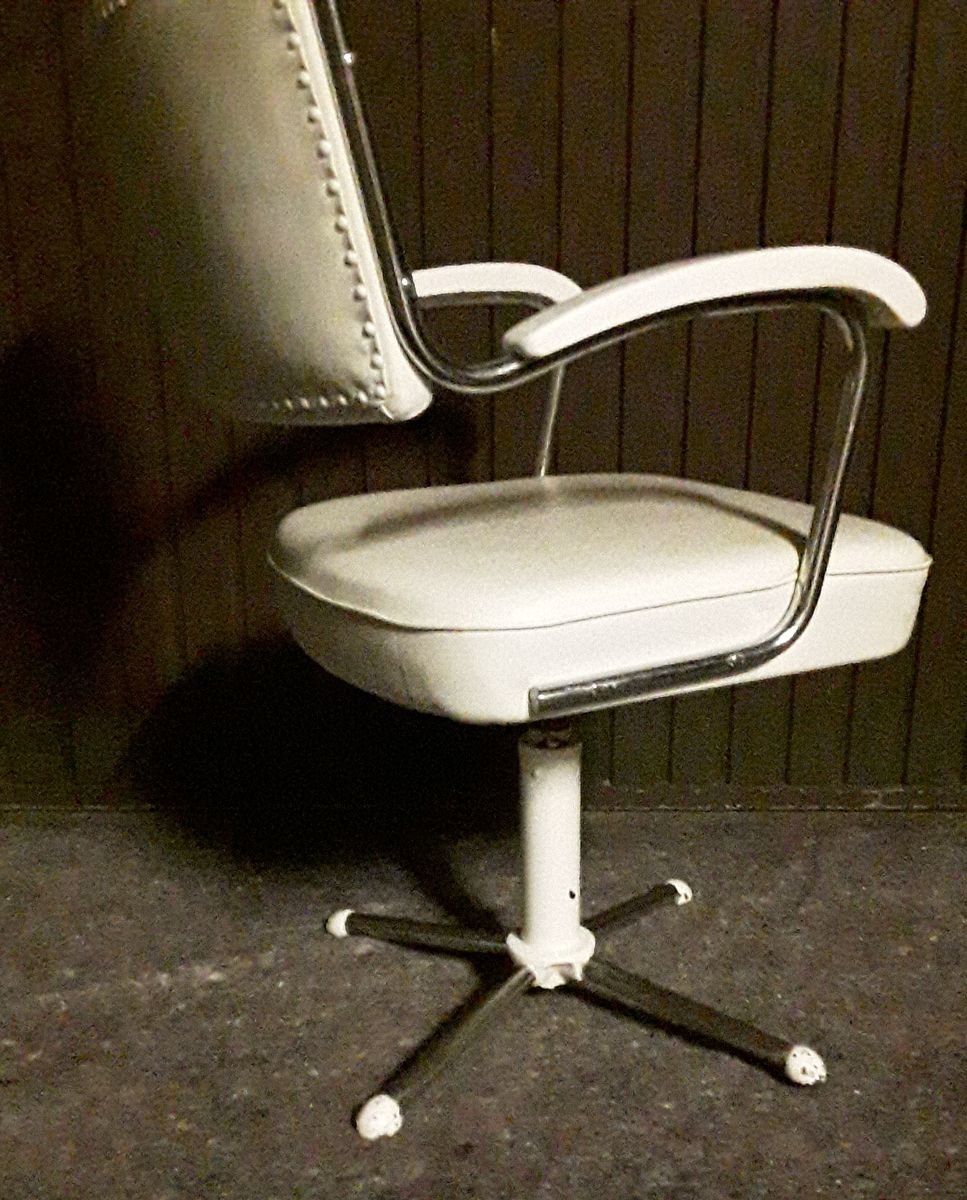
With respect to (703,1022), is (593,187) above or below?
above

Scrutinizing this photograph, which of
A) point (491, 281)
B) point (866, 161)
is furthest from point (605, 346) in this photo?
point (866, 161)

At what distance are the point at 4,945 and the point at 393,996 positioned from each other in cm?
51

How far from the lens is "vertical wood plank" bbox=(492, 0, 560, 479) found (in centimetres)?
154

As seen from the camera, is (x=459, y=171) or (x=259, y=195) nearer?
(x=259, y=195)

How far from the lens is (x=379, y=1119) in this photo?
1.16 m

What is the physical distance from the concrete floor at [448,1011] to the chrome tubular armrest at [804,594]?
49 cm

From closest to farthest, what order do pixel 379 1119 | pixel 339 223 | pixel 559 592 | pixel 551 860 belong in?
pixel 339 223, pixel 559 592, pixel 379 1119, pixel 551 860

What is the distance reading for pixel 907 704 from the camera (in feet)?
5.89

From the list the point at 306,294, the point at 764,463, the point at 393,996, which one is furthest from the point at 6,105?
the point at 393,996

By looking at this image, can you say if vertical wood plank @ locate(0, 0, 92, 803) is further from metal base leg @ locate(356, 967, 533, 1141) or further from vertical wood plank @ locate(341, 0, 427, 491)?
metal base leg @ locate(356, 967, 533, 1141)

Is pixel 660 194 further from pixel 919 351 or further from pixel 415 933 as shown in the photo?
pixel 415 933

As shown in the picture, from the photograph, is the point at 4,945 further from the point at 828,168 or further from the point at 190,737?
the point at 828,168

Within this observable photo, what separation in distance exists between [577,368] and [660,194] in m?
0.25

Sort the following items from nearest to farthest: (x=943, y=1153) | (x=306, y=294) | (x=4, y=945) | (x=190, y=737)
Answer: (x=306, y=294) < (x=943, y=1153) < (x=4, y=945) < (x=190, y=737)
